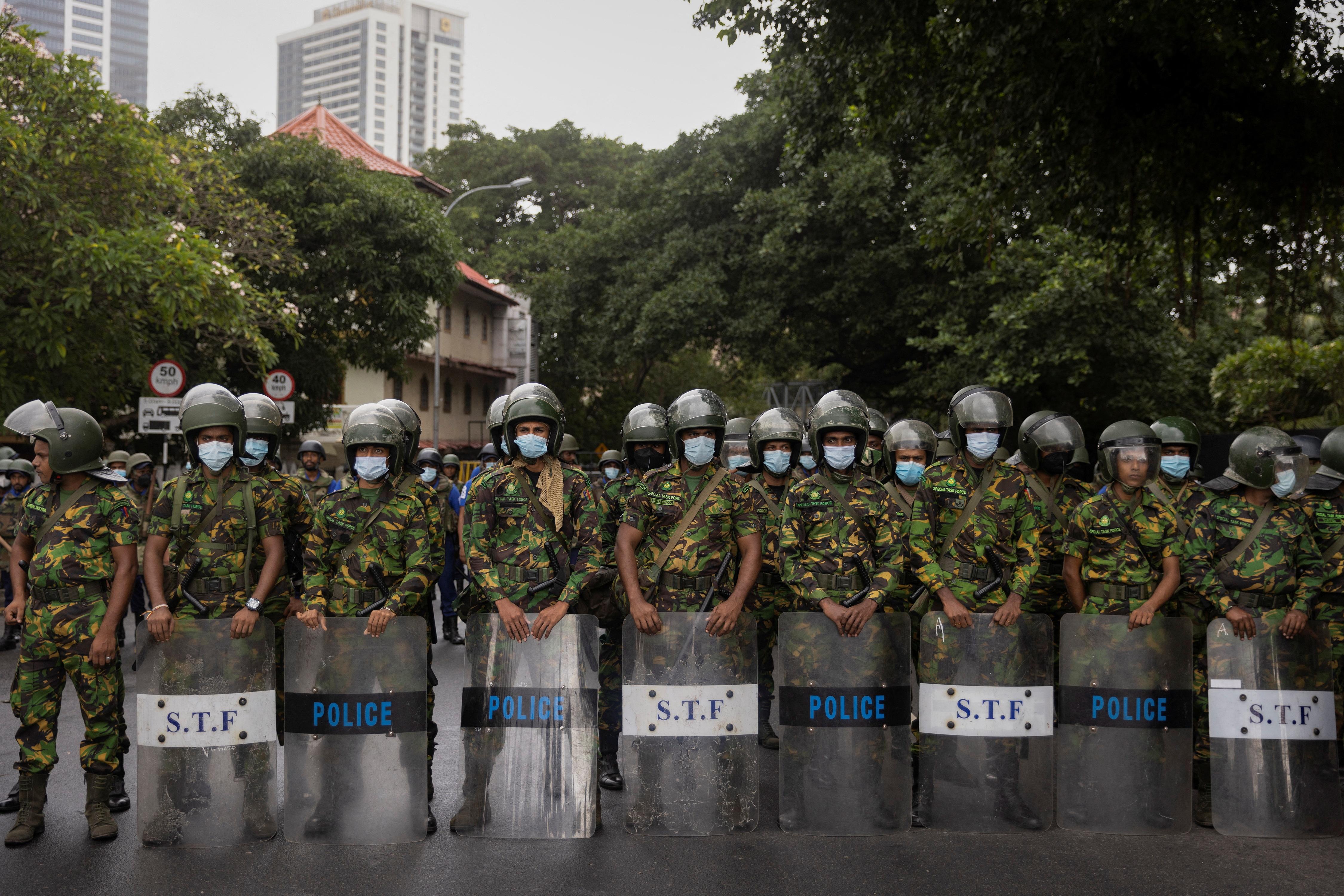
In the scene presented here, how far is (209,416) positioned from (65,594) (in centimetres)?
103

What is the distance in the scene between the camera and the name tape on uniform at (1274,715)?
5180 mm

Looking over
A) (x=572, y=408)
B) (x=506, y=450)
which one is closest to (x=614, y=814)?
(x=506, y=450)

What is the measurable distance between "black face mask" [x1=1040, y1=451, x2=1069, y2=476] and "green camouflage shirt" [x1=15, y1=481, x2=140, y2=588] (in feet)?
16.4

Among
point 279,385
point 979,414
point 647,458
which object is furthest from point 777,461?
point 279,385

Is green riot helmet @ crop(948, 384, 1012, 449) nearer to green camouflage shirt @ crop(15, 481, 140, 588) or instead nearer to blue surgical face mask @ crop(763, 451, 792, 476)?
blue surgical face mask @ crop(763, 451, 792, 476)

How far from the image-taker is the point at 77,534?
524 centimetres

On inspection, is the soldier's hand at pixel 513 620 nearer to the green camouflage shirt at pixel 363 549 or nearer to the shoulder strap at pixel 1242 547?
the green camouflage shirt at pixel 363 549

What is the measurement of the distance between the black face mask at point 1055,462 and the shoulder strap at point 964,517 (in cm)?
117

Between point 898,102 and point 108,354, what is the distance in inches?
347

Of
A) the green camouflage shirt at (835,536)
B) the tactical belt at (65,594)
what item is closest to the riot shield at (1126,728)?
the green camouflage shirt at (835,536)

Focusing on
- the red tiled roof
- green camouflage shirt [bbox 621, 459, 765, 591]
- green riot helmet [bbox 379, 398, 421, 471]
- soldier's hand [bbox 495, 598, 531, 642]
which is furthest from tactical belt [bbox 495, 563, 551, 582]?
the red tiled roof

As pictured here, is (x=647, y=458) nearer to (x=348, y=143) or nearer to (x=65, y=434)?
(x=65, y=434)

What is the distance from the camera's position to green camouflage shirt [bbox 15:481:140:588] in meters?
5.20

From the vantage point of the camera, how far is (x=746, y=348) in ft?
71.1
